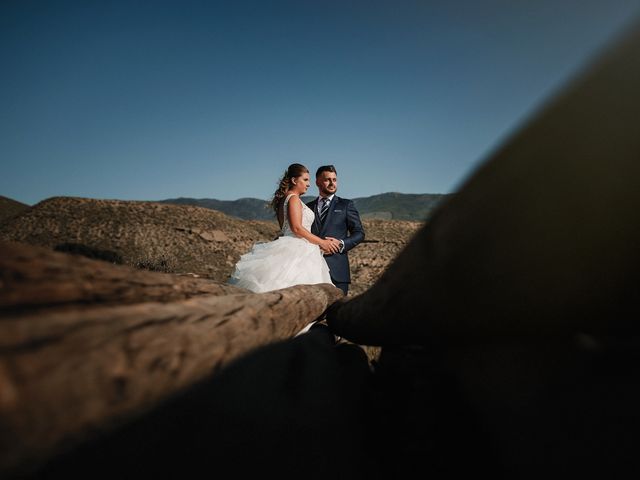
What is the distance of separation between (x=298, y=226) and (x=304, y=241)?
0.34 m

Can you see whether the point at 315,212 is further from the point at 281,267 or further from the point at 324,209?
the point at 281,267

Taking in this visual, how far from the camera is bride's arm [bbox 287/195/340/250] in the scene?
4.37 meters

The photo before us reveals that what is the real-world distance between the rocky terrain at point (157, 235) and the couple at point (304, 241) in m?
4.94

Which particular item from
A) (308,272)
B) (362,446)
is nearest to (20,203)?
(308,272)

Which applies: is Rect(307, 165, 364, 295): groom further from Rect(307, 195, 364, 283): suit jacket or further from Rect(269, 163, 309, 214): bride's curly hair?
Rect(269, 163, 309, 214): bride's curly hair

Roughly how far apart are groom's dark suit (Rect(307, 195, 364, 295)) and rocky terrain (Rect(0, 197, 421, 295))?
15.7 ft

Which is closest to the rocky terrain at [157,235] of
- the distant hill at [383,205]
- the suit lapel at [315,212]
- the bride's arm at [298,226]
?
the suit lapel at [315,212]

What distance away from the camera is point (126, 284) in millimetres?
831

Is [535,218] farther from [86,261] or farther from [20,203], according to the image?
[20,203]

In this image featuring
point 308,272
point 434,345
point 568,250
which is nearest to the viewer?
point 568,250

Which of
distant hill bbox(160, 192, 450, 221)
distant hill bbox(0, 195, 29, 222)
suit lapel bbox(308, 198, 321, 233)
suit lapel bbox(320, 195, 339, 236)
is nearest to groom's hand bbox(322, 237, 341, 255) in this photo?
suit lapel bbox(320, 195, 339, 236)

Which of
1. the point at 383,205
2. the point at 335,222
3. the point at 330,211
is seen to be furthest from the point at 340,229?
the point at 383,205

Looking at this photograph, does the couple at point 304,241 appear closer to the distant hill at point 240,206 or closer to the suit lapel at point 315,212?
the suit lapel at point 315,212

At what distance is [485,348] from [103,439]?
3.01 feet
